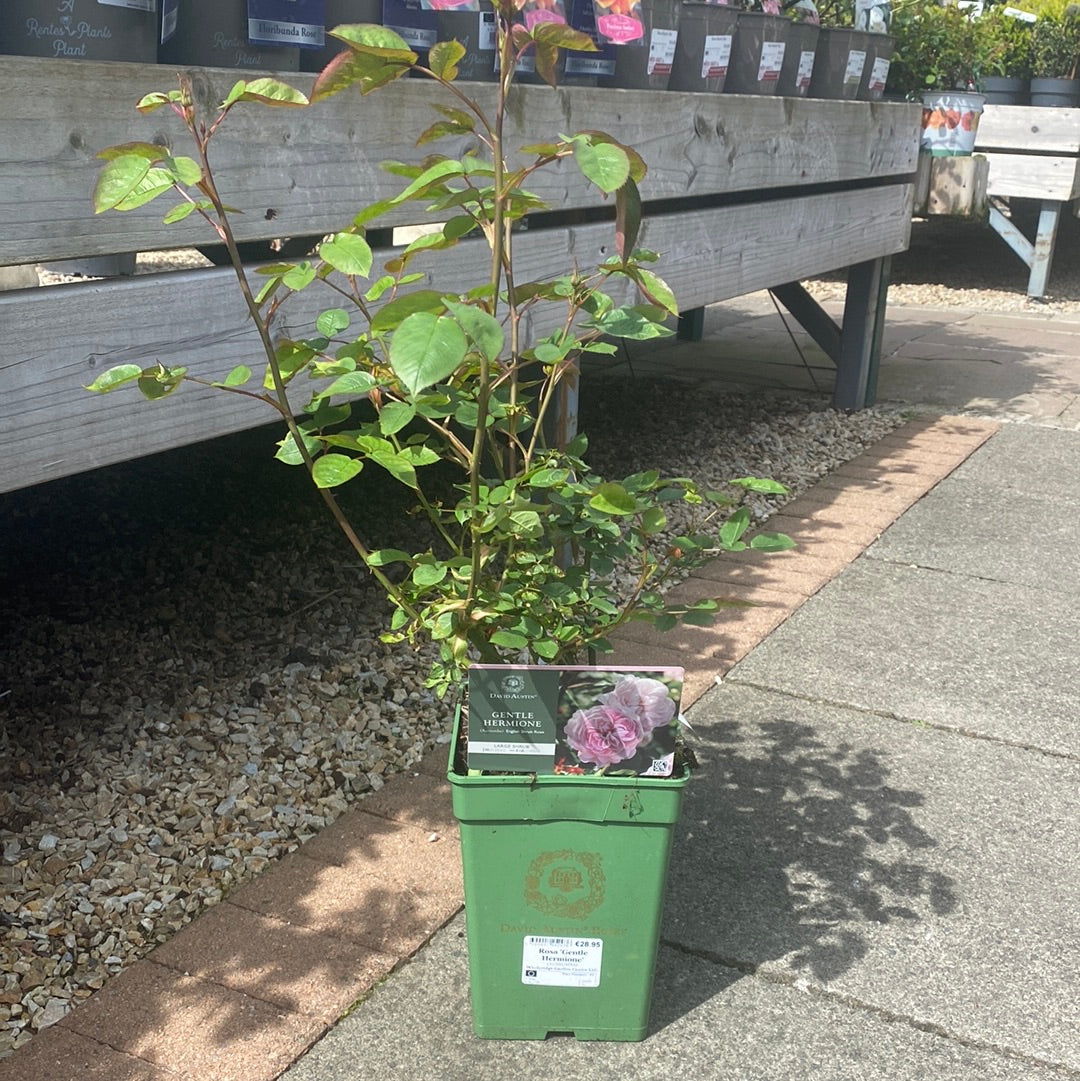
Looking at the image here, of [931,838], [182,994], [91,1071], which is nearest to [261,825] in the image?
[182,994]

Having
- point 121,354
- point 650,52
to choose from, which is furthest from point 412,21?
point 650,52

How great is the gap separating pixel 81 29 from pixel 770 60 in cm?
268

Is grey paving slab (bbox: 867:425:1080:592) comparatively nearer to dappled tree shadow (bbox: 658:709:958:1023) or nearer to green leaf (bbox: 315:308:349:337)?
dappled tree shadow (bbox: 658:709:958:1023)

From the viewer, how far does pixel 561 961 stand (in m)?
1.72

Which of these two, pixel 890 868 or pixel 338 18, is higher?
pixel 338 18

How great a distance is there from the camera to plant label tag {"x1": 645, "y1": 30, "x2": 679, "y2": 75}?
11.2ft

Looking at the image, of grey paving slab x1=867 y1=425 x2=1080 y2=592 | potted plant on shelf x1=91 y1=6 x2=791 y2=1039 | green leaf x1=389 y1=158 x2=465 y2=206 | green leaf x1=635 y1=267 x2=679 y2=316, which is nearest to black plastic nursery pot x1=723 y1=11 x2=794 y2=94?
grey paving slab x1=867 y1=425 x2=1080 y2=592

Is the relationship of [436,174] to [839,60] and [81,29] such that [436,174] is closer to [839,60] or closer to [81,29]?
[81,29]

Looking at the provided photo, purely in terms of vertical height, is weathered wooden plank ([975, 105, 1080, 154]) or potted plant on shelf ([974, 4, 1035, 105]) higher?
potted plant on shelf ([974, 4, 1035, 105])

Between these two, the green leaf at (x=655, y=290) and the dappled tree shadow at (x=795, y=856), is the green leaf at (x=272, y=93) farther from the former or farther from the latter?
the dappled tree shadow at (x=795, y=856)

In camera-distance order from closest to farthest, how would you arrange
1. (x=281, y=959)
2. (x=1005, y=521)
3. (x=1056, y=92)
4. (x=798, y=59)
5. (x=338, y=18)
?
(x=281, y=959)
(x=338, y=18)
(x=1005, y=521)
(x=798, y=59)
(x=1056, y=92)

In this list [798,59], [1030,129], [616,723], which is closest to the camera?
[616,723]

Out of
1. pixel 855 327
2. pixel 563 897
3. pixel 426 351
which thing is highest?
pixel 426 351

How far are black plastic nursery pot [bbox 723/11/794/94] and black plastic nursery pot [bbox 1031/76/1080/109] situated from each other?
534 cm
